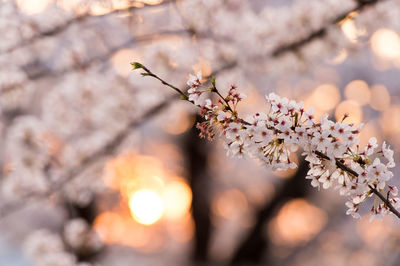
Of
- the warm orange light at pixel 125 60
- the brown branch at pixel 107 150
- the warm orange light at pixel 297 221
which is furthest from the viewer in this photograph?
the warm orange light at pixel 297 221

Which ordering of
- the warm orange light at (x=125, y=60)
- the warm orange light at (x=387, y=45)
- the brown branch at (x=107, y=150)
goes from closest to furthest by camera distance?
the brown branch at (x=107, y=150) → the warm orange light at (x=125, y=60) → the warm orange light at (x=387, y=45)

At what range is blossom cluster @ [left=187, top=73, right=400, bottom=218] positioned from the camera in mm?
1097

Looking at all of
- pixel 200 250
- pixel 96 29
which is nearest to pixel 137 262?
pixel 200 250

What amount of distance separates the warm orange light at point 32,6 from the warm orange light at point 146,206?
273 inches

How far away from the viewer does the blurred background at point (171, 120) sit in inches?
119

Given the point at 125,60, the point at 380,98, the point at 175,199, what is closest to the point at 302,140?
the point at 125,60

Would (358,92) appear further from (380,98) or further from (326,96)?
(326,96)

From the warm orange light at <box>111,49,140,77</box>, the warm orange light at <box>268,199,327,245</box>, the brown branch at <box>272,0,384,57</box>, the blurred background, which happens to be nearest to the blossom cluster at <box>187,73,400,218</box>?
the blurred background

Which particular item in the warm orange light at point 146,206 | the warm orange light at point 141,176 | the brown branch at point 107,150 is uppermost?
the warm orange light at point 141,176

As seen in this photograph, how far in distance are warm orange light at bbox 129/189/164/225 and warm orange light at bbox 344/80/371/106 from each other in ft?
17.9

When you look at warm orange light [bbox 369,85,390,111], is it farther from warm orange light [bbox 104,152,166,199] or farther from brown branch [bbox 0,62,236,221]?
warm orange light [bbox 104,152,166,199]

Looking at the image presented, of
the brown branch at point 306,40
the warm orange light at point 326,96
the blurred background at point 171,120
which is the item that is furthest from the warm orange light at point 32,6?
the warm orange light at point 326,96

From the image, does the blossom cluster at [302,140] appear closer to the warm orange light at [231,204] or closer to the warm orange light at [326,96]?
the warm orange light at [326,96]

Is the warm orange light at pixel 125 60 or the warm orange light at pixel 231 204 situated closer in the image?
the warm orange light at pixel 125 60
